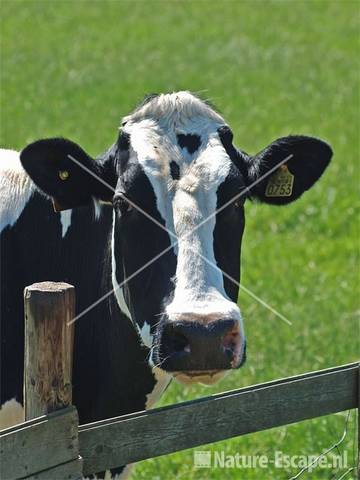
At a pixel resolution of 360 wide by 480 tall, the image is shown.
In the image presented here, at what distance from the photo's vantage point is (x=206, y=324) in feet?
12.0

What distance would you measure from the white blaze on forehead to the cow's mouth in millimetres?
222

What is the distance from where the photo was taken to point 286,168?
4.90m

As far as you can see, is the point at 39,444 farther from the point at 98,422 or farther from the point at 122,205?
the point at 122,205

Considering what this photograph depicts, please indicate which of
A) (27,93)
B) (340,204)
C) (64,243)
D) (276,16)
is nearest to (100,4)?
(276,16)

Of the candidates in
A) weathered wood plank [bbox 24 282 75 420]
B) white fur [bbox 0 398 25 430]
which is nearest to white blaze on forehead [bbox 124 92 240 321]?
weathered wood plank [bbox 24 282 75 420]

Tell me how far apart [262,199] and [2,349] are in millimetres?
1377

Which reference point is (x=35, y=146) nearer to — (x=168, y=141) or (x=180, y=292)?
(x=168, y=141)

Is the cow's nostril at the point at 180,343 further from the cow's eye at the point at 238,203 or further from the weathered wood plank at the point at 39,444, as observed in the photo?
the cow's eye at the point at 238,203

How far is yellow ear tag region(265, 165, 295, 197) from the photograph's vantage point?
486 centimetres

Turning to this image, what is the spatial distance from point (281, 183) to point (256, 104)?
50.5 feet

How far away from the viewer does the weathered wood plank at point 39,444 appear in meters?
3.34

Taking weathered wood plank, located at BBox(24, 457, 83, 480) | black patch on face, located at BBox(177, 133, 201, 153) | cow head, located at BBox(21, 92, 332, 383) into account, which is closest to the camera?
weathered wood plank, located at BBox(24, 457, 83, 480)

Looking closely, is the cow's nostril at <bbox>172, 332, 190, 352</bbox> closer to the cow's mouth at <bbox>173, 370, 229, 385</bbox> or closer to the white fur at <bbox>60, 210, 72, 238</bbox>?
the cow's mouth at <bbox>173, 370, 229, 385</bbox>

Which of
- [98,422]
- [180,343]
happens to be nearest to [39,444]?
[98,422]
